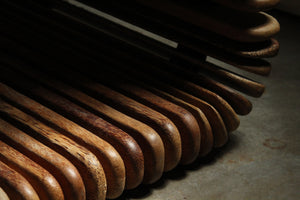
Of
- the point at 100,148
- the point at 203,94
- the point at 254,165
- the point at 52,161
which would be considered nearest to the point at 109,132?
the point at 100,148

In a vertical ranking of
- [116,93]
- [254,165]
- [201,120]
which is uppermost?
[116,93]

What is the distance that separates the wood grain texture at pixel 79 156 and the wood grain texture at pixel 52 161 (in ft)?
0.10

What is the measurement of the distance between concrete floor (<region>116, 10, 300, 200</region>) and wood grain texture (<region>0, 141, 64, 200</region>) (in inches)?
13.5

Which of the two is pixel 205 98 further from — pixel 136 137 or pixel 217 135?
pixel 136 137

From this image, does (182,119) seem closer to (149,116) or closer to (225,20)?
(149,116)

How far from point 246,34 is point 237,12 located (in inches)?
6.3

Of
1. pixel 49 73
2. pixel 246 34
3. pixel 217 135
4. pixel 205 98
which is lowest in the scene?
pixel 217 135

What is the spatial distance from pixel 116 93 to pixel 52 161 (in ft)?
1.40

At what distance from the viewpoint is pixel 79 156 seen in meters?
1.64

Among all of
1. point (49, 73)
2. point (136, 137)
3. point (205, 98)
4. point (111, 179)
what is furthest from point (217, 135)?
point (49, 73)

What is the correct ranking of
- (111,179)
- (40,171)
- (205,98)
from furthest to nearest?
(205,98)
(111,179)
(40,171)

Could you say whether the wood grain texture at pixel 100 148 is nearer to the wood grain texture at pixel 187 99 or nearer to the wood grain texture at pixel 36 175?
the wood grain texture at pixel 36 175

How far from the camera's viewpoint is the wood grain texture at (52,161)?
1.59 meters

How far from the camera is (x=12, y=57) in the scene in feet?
6.86
